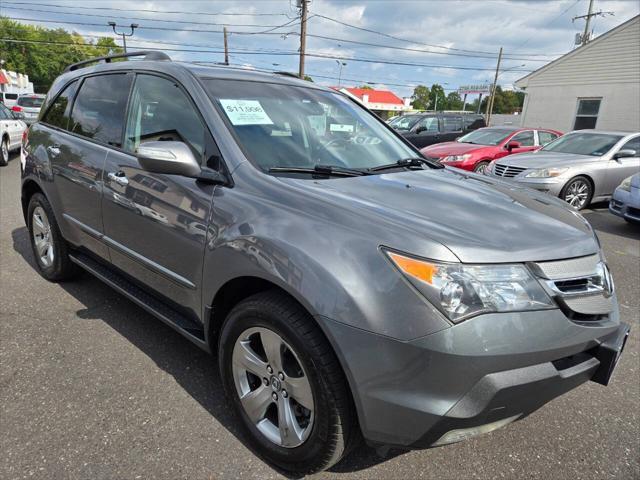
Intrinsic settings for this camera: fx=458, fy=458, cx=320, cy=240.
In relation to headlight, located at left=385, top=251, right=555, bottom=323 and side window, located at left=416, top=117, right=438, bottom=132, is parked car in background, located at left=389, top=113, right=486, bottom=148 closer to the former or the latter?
side window, located at left=416, top=117, right=438, bottom=132

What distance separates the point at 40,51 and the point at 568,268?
100.0m

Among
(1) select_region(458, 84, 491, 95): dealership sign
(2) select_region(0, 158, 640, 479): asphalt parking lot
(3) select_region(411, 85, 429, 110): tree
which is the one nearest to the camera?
(2) select_region(0, 158, 640, 479): asphalt parking lot

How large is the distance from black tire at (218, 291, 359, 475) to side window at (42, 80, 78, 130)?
2.70 m

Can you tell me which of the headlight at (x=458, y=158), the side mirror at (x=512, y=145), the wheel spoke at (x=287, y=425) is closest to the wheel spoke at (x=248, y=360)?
the wheel spoke at (x=287, y=425)

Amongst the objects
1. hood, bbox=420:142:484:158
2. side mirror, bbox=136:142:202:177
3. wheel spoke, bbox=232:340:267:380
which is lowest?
wheel spoke, bbox=232:340:267:380

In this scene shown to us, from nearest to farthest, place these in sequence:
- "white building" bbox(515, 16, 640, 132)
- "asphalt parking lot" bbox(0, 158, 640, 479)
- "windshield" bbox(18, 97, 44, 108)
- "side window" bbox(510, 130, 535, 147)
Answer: "asphalt parking lot" bbox(0, 158, 640, 479)
"side window" bbox(510, 130, 535, 147)
"white building" bbox(515, 16, 640, 132)
"windshield" bbox(18, 97, 44, 108)

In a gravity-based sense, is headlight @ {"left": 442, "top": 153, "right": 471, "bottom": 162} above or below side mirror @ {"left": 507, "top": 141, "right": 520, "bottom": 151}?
below

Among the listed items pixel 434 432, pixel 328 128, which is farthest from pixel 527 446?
pixel 328 128

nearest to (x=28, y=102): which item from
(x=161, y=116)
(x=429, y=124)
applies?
(x=429, y=124)

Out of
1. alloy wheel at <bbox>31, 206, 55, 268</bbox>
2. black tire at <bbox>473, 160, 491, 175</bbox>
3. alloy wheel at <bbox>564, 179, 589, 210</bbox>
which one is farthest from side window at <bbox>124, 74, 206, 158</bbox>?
black tire at <bbox>473, 160, 491, 175</bbox>

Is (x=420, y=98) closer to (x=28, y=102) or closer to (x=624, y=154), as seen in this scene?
(x=28, y=102)

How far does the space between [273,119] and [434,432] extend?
70.7 inches

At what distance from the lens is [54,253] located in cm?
384

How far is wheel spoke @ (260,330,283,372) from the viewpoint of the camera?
1.96 metres
